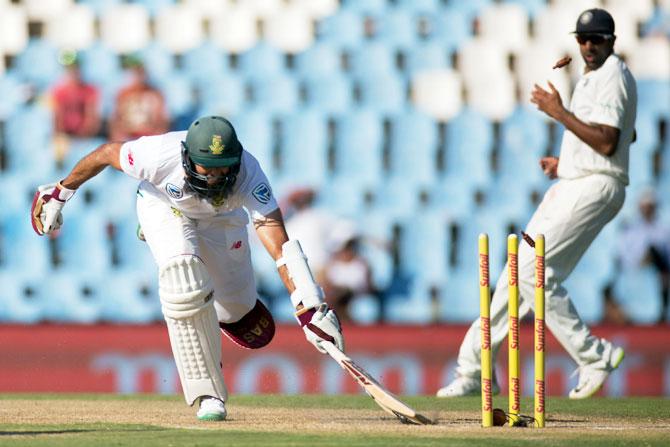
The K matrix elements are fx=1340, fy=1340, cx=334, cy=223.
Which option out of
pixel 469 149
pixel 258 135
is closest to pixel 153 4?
pixel 258 135

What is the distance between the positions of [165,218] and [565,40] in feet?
23.3

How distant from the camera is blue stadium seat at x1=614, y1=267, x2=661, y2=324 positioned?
1000cm

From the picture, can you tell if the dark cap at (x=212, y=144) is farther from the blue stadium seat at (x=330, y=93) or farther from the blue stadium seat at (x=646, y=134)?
the blue stadium seat at (x=646, y=134)

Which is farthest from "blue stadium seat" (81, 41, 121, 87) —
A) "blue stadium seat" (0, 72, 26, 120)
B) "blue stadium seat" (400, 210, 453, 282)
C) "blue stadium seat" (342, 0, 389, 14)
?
"blue stadium seat" (400, 210, 453, 282)

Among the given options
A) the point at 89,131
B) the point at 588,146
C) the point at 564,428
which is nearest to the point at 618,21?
the point at 89,131

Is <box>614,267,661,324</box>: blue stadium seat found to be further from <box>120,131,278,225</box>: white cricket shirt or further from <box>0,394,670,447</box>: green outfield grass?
<box>120,131,278,225</box>: white cricket shirt

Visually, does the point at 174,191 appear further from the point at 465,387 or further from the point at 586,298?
the point at 586,298

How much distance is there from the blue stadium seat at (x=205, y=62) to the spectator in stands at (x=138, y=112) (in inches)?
25.5

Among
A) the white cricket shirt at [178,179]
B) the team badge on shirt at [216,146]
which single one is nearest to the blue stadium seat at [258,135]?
the white cricket shirt at [178,179]

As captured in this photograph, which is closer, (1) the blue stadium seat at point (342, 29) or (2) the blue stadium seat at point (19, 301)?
(2) the blue stadium seat at point (19, 301)

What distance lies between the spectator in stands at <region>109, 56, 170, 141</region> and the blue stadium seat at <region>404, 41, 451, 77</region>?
224 cm

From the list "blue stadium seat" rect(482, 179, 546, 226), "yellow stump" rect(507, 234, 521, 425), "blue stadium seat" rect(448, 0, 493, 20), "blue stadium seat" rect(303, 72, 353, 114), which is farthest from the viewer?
"blue stadium seat" rect(448, 0, 493, 20)

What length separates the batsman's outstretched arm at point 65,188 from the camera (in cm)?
566

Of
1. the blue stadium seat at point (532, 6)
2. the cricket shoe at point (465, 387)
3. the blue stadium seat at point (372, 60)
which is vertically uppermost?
the blue stadium seat at point (532, 6)
